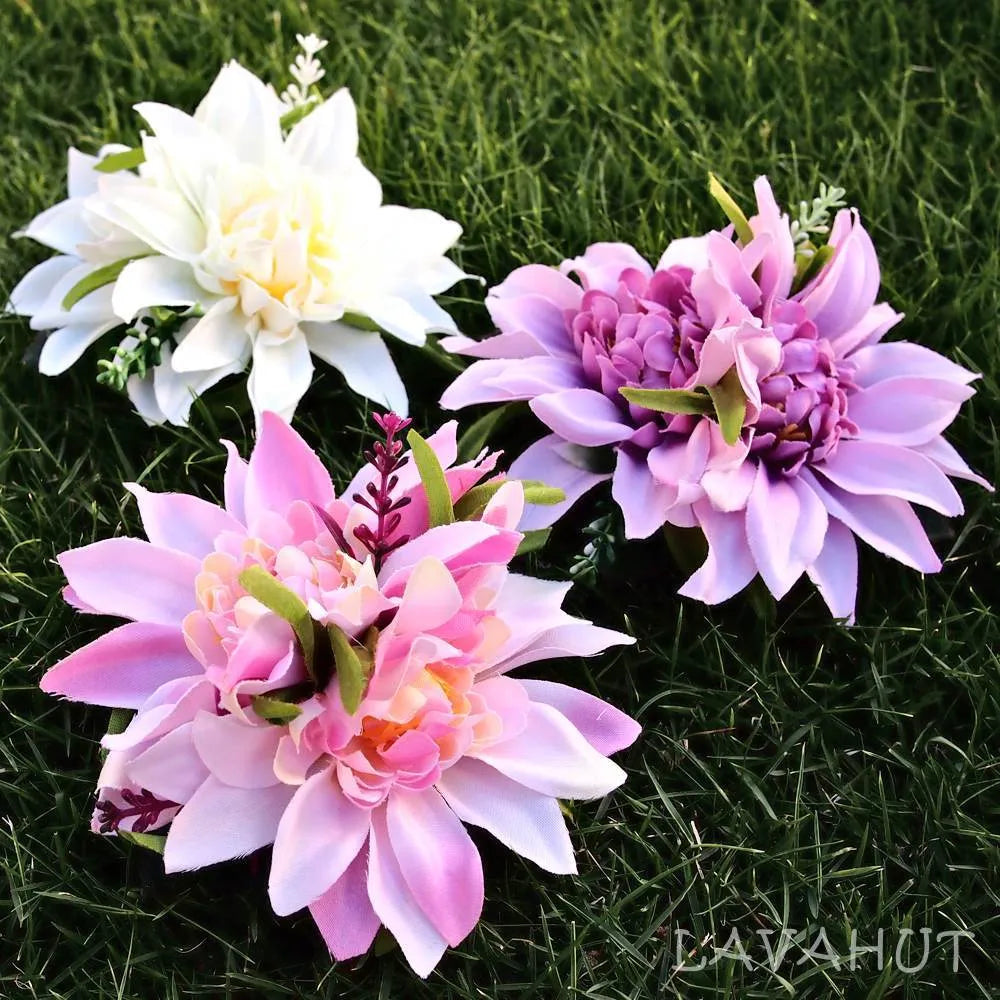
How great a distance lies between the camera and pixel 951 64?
1.39 m

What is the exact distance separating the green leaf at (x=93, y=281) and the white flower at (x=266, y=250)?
13mm

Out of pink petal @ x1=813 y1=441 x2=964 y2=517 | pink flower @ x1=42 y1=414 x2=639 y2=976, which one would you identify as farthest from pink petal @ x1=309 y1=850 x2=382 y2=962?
pink petal @ x1=813 y1=441 x2=964 y2=517

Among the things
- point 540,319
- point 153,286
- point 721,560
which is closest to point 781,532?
point 721,560

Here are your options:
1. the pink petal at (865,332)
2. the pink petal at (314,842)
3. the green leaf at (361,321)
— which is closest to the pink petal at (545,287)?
the green leaf at (361,321)

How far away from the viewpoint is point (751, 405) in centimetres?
85

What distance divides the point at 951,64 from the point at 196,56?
0.86 metres

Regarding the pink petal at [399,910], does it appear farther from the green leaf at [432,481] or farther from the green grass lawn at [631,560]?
the green leaf at [432,481]

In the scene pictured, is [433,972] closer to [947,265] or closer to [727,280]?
[727,280]

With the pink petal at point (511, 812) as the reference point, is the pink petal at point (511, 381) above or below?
above

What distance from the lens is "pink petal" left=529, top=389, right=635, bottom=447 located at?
2.88 feet

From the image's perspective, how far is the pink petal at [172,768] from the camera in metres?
0.72

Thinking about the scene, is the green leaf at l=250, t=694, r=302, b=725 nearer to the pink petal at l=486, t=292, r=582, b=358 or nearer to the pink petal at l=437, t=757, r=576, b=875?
the pink petal at l=437, t=757, r=576, b=875

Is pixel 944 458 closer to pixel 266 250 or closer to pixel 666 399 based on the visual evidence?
pixel 666 399

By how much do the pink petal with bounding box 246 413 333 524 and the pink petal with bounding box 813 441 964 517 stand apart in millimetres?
364
